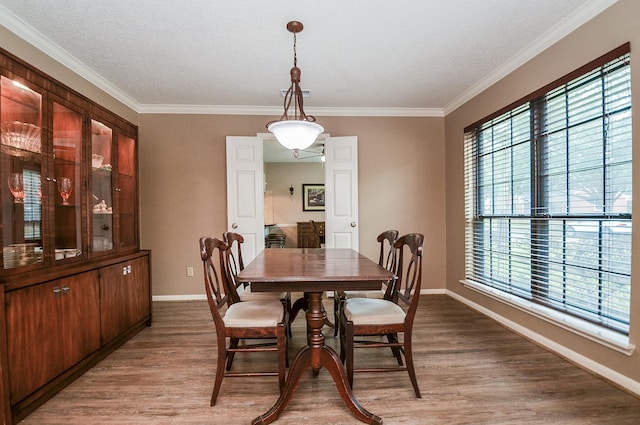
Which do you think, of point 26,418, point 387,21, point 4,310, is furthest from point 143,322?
point 387,21

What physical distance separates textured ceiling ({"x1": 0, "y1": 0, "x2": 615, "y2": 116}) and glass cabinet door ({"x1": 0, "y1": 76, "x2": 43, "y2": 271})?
0.69 meters

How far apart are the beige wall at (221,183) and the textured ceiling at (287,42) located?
0.50 meters

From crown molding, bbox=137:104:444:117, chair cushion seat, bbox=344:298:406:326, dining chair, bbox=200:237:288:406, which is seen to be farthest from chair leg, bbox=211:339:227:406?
crown molding, bbox=137:104:444:117

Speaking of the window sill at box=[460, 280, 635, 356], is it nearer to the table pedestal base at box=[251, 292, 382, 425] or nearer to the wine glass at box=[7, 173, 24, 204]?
the table pedestal base at box=[251, 292, 382, 425]

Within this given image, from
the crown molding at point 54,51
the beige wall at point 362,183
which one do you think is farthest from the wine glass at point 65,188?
the beige wall at point 362,183

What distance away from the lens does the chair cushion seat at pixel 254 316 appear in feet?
5.75

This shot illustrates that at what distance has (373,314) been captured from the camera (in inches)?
71.3

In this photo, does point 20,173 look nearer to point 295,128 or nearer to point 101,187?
point 101,187

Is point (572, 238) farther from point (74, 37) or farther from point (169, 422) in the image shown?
point (74, 37)

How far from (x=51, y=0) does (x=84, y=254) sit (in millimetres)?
1707

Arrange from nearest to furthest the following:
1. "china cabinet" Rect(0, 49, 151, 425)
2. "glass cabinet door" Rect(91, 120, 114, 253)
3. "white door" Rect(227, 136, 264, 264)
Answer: "china cabinet" Rect(0, 49, 151, 425) → "glass cabinet door" Rect(91, 120, 114, 253) → "white door" Rect(227, 136, 264, 264)

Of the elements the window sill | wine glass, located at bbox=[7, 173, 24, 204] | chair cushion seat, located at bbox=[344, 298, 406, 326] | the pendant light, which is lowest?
the window sill

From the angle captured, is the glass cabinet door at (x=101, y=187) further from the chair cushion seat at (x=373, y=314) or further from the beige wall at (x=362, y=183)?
the chair cushion seat at (x=373, y=314)

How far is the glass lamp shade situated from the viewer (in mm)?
2014
